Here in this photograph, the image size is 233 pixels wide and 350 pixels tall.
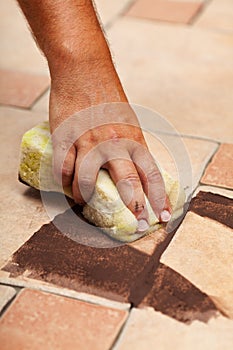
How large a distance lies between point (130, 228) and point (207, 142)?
1.60 feet

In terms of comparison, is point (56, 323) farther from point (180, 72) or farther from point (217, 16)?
point (217, 16)

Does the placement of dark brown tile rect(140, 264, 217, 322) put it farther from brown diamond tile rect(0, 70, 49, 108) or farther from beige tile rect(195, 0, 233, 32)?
beige tile rect(195, 0, 233, 32)

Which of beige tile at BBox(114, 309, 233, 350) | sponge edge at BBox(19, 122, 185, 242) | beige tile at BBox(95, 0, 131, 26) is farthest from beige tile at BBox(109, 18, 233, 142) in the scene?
beige tile at BBox(114, 309, 233, 350)

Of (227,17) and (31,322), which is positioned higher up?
(31,322)

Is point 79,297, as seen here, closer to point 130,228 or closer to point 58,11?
point 130,228

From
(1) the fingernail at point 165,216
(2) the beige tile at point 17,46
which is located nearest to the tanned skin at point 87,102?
(1) the fingernail at point 165,216

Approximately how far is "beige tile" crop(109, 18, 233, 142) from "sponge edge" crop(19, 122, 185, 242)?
1.29ft

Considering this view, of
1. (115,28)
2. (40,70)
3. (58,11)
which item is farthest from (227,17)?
(58,11)

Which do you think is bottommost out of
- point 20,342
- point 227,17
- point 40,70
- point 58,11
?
point 227,17

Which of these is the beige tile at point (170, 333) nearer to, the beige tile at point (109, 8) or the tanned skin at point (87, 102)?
the tanned skin at point (87, 102)

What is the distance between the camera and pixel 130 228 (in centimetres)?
130

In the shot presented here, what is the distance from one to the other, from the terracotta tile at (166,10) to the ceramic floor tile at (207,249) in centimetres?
112

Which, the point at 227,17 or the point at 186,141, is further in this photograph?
the point at 227,17

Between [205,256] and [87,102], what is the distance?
0.42 m
